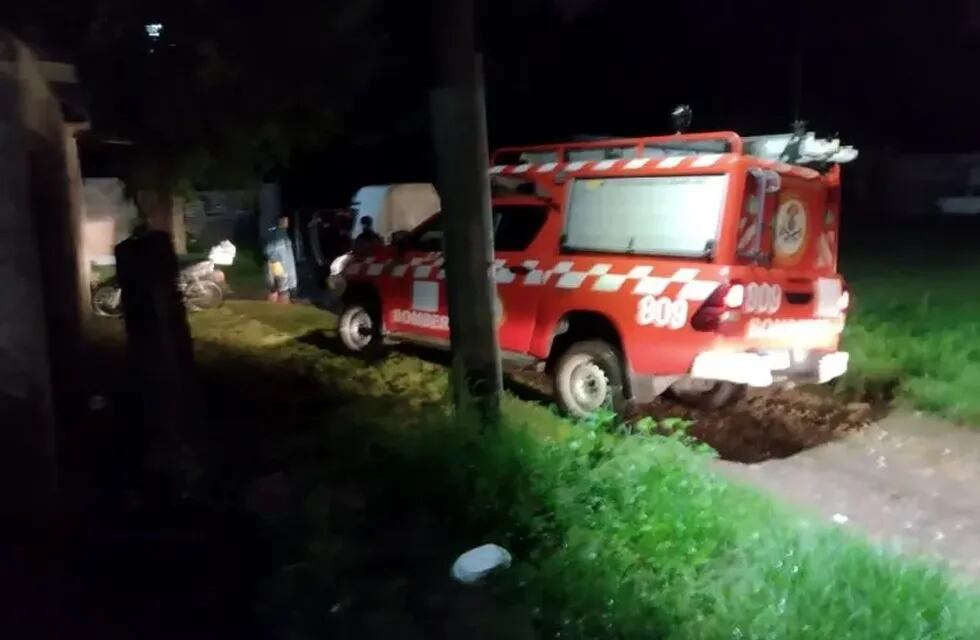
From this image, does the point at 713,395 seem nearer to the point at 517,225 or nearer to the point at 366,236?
the point at 517,225

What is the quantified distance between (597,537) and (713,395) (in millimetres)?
4579

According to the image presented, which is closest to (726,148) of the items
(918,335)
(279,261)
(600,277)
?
(600,277)

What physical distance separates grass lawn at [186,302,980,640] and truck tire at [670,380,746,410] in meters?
2.71

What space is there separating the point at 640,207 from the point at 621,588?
13.8 ft

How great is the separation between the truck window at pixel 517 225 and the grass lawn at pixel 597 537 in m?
2.46

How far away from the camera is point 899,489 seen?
676 cm

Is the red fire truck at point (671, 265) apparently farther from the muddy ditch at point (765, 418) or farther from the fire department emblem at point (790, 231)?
the muddy ditch at point (765, 418)

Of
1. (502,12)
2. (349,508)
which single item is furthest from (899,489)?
(502,12)

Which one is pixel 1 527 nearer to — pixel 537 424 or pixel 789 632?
pixel 537 424

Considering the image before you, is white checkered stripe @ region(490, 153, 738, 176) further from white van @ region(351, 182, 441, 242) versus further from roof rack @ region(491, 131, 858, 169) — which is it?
white van @ region(351, 182, 441, 242)

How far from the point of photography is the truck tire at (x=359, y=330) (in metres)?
10.7

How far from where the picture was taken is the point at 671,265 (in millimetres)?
7633

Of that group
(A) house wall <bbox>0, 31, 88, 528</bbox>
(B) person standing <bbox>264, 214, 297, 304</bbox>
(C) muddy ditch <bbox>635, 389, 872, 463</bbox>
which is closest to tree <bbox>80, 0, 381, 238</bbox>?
(A) house wall <bbox>0, 31, 88, 528</bbox>

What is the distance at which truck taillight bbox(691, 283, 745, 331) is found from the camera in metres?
7.24
